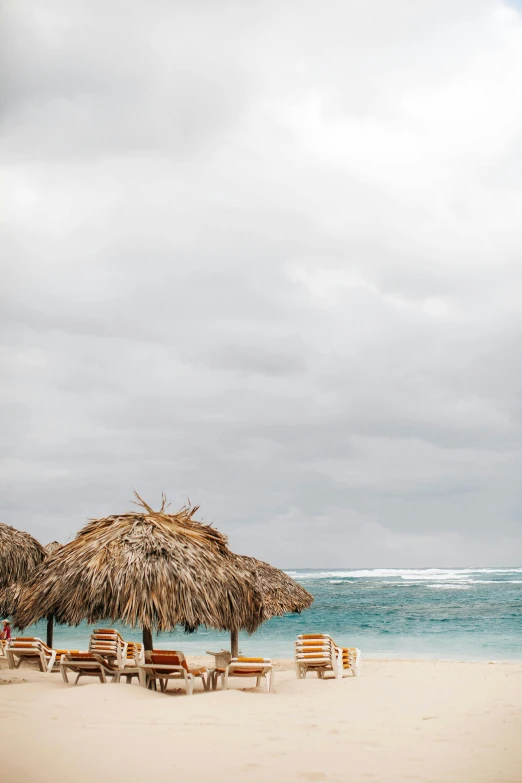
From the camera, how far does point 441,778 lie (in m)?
5.32

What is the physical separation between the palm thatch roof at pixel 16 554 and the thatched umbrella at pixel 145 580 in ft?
15.0

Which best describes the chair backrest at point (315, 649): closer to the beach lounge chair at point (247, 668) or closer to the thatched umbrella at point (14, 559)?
the beach lounge chair at point (247, 668)

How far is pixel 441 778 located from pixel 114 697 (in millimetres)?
4727

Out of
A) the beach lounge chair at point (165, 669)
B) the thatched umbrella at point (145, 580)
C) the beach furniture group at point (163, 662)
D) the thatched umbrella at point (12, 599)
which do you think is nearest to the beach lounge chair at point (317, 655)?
the beach furniture group at point (163, 662)

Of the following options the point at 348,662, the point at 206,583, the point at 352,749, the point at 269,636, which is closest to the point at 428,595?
the point at 269,636

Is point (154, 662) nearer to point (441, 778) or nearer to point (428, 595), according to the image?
point (441, 778)

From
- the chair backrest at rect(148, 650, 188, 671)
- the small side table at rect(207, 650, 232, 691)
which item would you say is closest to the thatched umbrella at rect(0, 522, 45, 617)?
the small side table at rect(207, 650, 232, 691)

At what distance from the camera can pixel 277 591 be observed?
1886 cm

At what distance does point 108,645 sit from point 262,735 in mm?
6438

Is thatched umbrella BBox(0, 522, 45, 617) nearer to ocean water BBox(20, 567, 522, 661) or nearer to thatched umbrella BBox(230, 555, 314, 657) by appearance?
thatched umbrella BBox(230, 555, 314, 657)

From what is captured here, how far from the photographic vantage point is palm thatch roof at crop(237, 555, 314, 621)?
18.4 metres

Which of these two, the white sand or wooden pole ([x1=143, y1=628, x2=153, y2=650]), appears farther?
wooden pole ([x1=143, y1=628, x2=153, y2=650])

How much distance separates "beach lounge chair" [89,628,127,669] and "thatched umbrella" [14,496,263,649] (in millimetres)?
1787

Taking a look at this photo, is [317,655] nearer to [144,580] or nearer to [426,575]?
[144,580]
